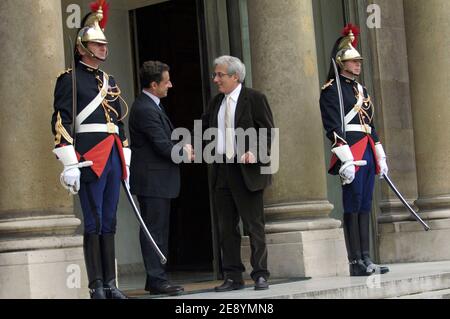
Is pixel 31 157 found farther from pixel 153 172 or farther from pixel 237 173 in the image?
pixel 237 173

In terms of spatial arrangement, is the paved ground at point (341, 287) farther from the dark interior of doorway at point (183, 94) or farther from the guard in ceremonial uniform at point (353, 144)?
the dark interior of doorway at point (183, 94)

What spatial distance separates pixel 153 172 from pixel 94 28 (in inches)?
55.2

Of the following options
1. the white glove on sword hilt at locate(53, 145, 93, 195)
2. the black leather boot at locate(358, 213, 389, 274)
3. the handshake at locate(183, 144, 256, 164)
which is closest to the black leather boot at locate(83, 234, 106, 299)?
the white glove on sword hilt at locate(53, 145, 93, 195)

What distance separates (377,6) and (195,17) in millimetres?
2252

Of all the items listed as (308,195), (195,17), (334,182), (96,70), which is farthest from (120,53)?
(96,70)

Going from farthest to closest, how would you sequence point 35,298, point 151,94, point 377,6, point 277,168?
point 377,6
point 277,168
point 151,94
point 35,298

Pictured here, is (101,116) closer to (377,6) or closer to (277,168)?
(277,168)

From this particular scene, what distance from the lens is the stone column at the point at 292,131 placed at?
11227mm

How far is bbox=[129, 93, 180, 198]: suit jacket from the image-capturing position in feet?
32.4

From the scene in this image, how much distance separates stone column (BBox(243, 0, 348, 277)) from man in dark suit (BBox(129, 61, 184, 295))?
1.57 metres

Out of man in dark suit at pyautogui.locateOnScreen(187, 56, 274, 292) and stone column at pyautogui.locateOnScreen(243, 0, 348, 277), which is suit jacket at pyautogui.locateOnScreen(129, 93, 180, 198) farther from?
stone column at pyautogui.locateOnScreen(243, 0, 348, 277)

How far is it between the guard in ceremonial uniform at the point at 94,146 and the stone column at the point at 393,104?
209 inches

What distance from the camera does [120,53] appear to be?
14.5m

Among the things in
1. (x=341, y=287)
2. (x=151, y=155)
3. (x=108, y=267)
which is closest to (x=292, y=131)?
(x=151, y=155)
